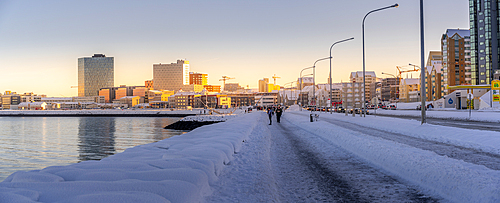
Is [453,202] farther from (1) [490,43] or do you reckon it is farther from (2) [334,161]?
(1) [490,43]

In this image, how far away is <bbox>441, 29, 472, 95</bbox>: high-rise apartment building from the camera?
121250 millimetres

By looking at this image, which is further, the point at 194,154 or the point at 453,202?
the point at 194,154

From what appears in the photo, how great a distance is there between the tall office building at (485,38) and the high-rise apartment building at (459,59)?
41.5ft

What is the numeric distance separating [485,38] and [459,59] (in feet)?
61.3

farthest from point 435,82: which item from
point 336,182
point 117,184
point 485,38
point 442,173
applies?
point 117,184

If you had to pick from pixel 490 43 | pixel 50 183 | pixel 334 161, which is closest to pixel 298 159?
pixel 334 161

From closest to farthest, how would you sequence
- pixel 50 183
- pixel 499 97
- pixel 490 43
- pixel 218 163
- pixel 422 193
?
pixel 50 183 → pixel 422 193 → pixel 218 163 → pixel 499 97 → pixel 490 43

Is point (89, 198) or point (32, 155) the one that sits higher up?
point (89, 198)

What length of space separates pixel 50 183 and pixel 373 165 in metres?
8.93

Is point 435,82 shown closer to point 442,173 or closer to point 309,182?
point 442,173

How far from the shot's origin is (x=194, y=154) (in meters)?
10.2

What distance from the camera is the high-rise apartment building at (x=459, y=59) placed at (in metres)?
121

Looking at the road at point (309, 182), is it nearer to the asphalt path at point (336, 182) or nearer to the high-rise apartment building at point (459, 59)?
the asphalt path at point (336, 182)

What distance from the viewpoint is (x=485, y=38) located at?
103750 millimetres
